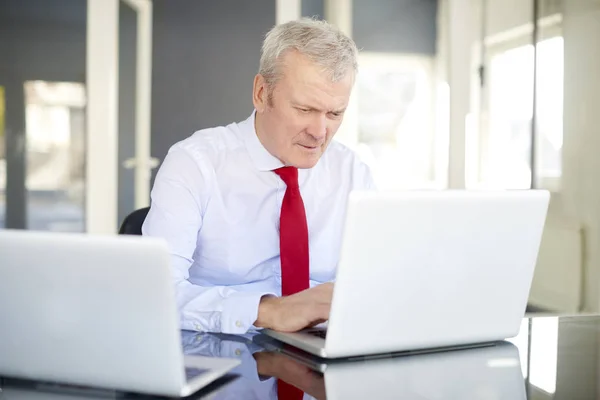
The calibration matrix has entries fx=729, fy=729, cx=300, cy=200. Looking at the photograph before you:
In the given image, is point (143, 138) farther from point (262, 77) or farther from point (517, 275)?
point (517, 275)

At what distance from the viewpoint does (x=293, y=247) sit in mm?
1738

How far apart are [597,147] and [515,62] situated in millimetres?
905

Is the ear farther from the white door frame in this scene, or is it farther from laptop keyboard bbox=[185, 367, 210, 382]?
the white door frame

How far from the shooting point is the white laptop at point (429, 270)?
3.61 ft

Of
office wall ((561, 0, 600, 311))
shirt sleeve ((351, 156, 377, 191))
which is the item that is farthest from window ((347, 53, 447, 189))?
shirt sleeve ((351, 156, 377, 191))

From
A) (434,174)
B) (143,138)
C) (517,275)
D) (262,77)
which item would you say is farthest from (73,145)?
(517,275)

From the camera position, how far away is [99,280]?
909 millimetres

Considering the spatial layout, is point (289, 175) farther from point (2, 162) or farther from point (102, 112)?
point (2, 162)

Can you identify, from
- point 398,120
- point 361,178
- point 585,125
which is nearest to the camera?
point 361,178

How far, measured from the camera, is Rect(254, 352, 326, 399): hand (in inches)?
39.6

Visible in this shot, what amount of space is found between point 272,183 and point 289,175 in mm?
86

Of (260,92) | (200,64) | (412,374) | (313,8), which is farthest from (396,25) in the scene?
(412,374)

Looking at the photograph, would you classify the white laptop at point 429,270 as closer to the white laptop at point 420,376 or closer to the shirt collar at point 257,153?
the white laptop at point 420,376

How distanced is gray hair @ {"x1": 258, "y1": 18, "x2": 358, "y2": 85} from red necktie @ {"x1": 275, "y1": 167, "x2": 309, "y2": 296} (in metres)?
0.33
